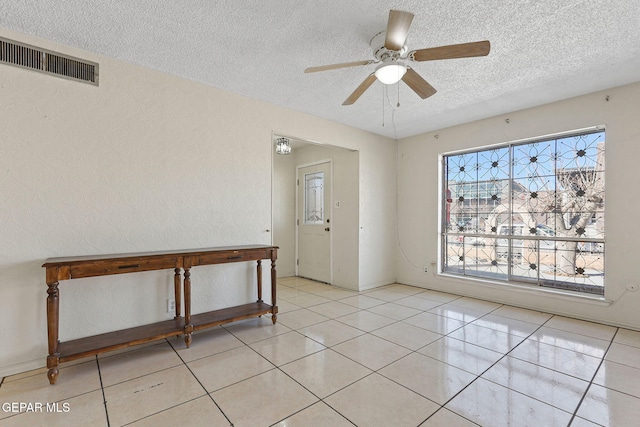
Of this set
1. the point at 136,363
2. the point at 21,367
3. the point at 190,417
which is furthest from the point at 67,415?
the point at 21,367

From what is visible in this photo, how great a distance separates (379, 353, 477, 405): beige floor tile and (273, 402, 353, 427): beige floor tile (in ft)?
1.91

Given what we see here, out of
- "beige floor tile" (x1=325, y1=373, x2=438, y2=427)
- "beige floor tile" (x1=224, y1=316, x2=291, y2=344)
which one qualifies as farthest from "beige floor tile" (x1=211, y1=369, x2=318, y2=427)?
"beige floor tile" (x1=224, y1=316, x2=291, y2=344)

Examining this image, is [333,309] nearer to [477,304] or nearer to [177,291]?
[177,291]

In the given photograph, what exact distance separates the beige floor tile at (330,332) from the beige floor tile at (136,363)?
47.2 inches

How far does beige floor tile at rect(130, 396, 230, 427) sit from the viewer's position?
1612 millimetres

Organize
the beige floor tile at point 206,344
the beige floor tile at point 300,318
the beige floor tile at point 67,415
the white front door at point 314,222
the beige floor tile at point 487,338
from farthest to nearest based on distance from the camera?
the white front door at point 314,222, the beige floor tile at point 300,318, the beige floor tile at point 487,338, the beige floor tile at point 206,344, the beige floor tile at point 67,415

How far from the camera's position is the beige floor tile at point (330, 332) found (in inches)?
107

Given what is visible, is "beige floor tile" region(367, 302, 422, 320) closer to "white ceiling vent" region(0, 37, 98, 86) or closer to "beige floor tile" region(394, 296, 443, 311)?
"beige floor tile" region(394, 296, 443, 311)

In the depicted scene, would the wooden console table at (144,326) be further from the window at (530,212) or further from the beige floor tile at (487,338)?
the window at (530,212)

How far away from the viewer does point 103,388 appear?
76.7 inches

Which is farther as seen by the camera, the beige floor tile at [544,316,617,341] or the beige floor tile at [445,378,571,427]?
the beige floor tile at [544,316,617,341]

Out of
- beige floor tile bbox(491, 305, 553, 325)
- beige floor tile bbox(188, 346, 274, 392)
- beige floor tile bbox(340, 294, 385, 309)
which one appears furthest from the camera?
beige floor tile bbox(340, 294, 385, 309)

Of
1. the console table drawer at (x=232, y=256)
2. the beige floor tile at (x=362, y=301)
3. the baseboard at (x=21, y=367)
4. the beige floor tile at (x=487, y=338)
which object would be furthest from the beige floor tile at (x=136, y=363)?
the beige floor tile at (x=487, y=338)

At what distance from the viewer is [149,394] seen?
1886mm
